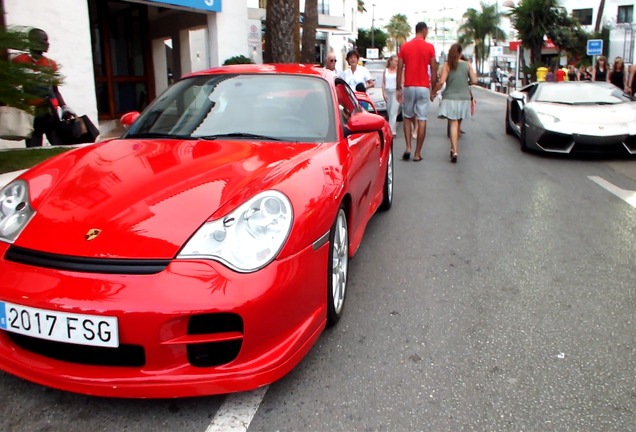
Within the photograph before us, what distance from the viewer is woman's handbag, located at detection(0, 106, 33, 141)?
511cm

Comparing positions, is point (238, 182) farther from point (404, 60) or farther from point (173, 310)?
point (404, 60)

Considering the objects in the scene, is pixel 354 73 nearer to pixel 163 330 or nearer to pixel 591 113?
pixel 591 113

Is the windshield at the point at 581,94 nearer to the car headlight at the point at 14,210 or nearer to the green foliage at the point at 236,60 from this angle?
Answer: the green foliage at the point at 236,60

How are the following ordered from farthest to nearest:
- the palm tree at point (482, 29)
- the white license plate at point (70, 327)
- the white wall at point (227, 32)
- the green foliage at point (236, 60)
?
1. the palm tree at point (482, 29)
2. the white wall at point (227, 32)
3. the green foliage at point (236, 60)
4. the white license plate at point (70, 327)

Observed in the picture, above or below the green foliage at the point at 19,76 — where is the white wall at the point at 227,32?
above

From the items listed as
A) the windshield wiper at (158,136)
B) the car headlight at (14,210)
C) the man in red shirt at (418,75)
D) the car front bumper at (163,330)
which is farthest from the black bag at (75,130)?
the car front bumper at (163,330)

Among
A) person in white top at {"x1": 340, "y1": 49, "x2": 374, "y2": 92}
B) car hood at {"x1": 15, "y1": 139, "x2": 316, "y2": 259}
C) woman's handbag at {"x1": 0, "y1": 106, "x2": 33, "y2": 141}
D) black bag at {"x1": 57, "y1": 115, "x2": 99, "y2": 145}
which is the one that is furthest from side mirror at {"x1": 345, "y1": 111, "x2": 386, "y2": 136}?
person in white top at {"x1": 340, "y1": 49, "x2": 374, "y2": 92}

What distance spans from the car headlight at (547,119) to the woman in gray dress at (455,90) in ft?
3.96

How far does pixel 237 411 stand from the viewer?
2229 mm

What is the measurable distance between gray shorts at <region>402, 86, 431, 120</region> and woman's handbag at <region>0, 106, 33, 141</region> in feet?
16.5

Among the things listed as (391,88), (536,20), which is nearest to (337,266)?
(391,88)

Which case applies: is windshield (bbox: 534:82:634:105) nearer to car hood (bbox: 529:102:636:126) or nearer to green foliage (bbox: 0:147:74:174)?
car hood (bbox: 529:102:636:126)

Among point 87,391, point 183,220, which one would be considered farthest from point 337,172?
point 87,391

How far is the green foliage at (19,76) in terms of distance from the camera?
13.9 feet
